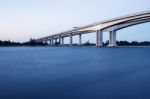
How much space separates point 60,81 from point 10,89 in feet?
8.07

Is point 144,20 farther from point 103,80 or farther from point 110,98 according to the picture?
point 110,98

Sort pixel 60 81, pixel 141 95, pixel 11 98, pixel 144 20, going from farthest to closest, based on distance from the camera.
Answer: pixel 144 20, pixel 60 81, pixel 141 95, pixel 11 98

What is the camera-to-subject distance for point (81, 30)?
52.9m

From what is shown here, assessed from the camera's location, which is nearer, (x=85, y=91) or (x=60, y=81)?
(x=85, y=91)

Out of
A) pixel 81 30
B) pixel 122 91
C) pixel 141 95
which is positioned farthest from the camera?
pixel 81 30

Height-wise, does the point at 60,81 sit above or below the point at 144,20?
below

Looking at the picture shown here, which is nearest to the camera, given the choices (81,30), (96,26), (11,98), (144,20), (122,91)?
(11,98)

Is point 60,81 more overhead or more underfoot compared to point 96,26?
more underfoot

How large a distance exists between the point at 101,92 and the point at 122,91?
653 millimetres

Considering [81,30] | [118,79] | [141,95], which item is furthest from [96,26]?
[141,95]

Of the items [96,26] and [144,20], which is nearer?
[144,20]

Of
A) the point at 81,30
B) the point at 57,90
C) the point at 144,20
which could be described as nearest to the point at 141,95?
the point at 57,90

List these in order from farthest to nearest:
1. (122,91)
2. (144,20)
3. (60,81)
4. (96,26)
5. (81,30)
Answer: (81,30) < (96,26) < (144,20) < (60,81) < (122,91)

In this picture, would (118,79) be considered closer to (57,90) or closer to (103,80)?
(103,80)
